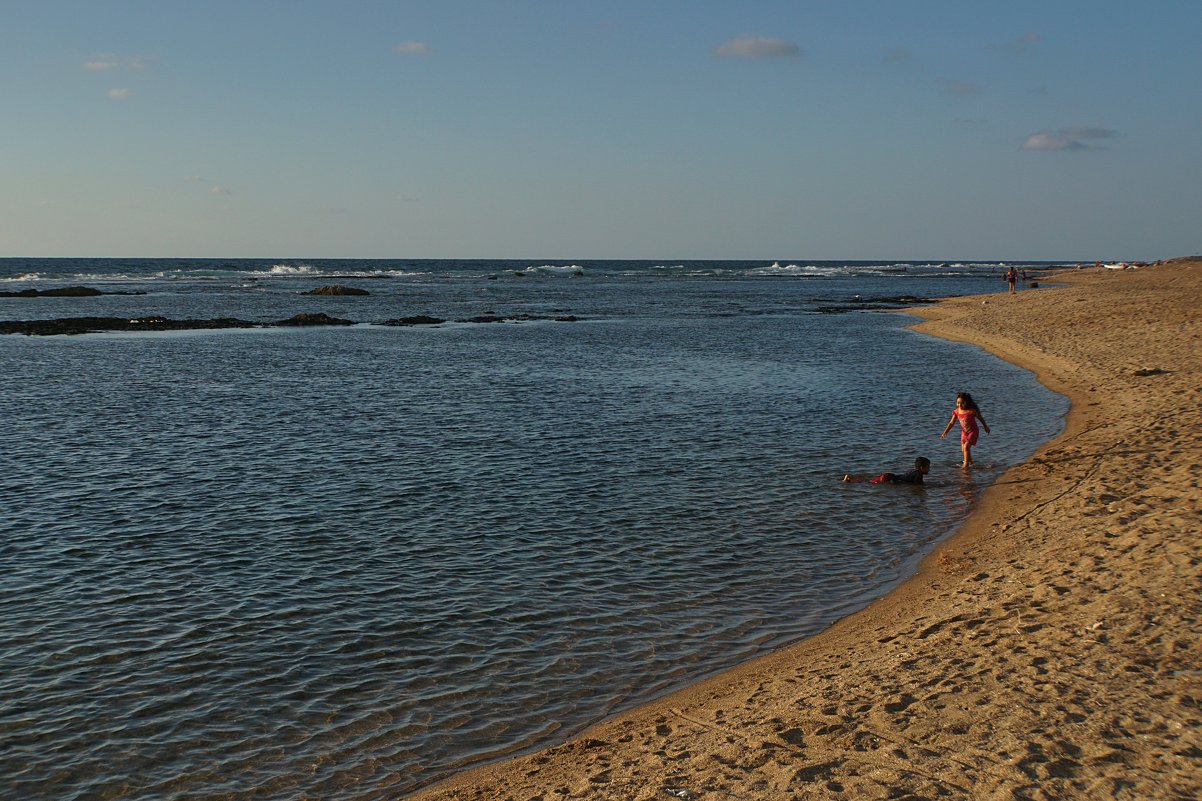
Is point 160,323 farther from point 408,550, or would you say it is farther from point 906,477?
point 906,477

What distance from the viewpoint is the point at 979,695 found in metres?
9.34

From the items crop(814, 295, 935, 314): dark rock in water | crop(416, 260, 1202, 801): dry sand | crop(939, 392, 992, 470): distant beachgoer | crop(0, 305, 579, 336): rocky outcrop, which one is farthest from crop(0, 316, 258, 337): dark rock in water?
crop(416, 260, 1202, 801): dry sand

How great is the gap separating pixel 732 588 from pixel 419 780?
6.24 m

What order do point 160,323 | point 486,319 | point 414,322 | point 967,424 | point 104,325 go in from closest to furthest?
point 967,424
point 104,325
point 160,323
point 414,322
point 486,319

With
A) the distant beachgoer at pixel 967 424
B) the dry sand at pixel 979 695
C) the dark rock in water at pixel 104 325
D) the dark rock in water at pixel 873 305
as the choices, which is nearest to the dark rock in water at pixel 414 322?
the dark rock in water at pixel 104 325

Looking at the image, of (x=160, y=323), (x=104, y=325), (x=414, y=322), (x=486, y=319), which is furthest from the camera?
(x=486, y=319)

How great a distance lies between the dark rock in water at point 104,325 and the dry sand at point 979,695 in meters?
56.4

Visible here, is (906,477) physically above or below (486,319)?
below

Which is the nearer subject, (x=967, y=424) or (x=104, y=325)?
(x=967, y=424)

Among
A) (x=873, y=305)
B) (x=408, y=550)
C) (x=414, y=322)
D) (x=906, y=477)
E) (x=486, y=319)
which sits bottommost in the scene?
(x=408, y=550)

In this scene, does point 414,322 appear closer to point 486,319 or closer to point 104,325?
point 486,319

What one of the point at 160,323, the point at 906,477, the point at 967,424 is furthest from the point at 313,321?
the point at 906,477

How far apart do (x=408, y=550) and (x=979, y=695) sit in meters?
9.23

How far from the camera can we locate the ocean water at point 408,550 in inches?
384
